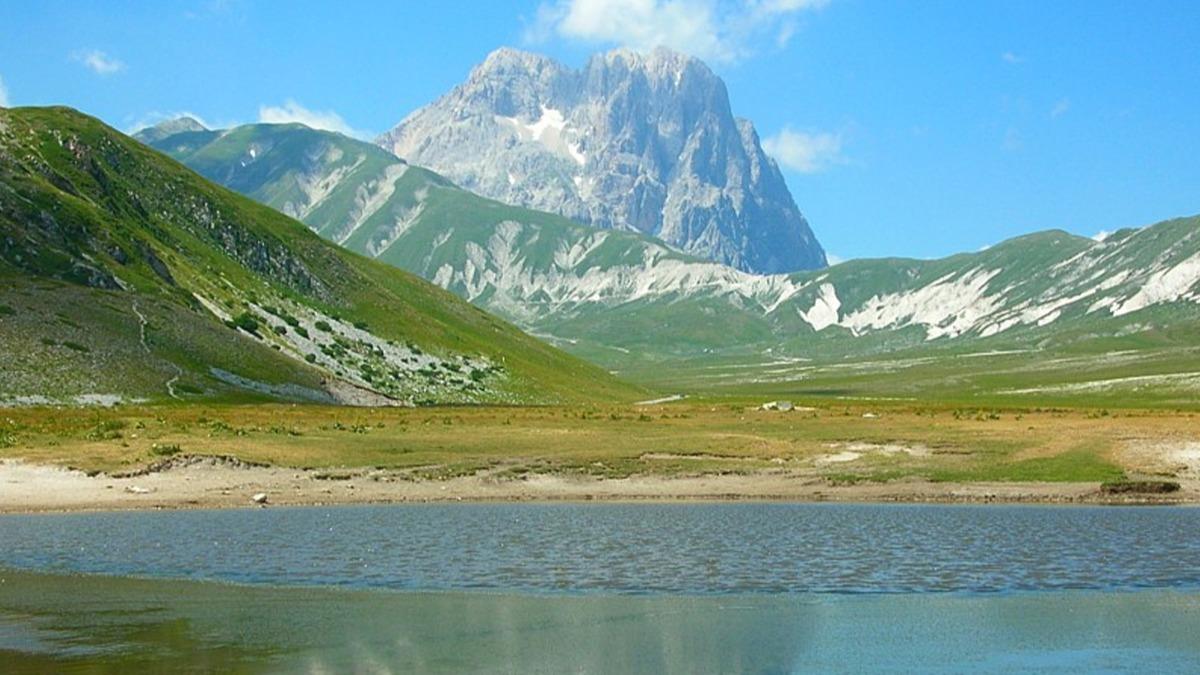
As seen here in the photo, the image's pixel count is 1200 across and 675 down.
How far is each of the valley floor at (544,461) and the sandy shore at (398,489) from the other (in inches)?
5.1

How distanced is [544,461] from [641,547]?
29909 mm

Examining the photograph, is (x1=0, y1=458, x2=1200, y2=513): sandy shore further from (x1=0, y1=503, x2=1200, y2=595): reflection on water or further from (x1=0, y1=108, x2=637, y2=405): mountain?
(x1=0, y1=108, x2=637, y2=405): mountain

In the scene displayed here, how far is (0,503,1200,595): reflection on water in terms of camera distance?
3725 centimetres

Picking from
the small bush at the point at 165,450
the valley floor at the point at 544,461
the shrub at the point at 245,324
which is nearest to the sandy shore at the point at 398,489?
the valley floor at the point at 544,461

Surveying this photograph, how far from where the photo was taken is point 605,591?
1399 inches

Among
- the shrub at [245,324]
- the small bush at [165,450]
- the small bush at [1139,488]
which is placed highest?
the shrub at [245,324]

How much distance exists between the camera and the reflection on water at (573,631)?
25875 mm

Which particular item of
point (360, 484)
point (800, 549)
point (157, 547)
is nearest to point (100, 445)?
point (360, 484)

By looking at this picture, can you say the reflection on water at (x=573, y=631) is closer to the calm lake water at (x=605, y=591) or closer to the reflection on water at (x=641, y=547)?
the calm lake water at (x=605, y=591)

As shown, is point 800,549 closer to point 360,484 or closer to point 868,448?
point 360,484

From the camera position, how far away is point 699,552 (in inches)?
1688

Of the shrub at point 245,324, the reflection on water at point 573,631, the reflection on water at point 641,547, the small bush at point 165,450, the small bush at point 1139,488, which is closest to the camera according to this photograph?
the reflection on water at point 573,631

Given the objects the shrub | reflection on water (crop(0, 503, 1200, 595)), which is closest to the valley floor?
reflection on water (crop(0, 503, 1200, 595))

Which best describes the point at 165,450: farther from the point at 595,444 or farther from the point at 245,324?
the point at 245,324
